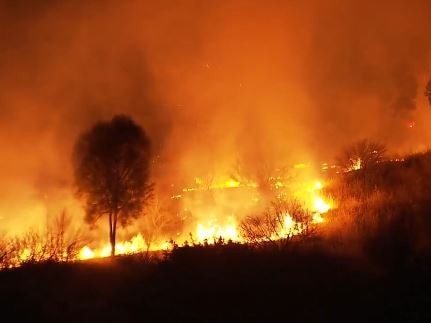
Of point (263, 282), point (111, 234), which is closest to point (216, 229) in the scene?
point (111, 234)

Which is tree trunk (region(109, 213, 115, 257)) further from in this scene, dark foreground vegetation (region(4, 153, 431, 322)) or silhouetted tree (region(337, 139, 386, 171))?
silhouetted tree (region(337, 139, 386, 171))

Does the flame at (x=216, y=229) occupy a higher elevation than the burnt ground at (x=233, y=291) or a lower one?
higher

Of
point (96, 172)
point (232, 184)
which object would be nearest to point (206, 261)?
point (96, 172)

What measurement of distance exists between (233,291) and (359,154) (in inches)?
1120

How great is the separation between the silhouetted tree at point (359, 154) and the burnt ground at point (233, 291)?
23.8 meters

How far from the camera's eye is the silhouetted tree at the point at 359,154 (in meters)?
32.9

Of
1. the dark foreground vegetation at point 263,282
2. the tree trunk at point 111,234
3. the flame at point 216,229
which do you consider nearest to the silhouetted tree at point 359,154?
the flame at point 216,229

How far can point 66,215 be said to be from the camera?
98.0 ft

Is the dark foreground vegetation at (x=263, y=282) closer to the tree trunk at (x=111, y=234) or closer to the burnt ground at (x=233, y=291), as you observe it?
the burnt ground at (x=233, y=291)

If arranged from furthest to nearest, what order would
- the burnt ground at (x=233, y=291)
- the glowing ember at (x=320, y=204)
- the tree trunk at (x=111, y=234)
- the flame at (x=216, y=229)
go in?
1. the tree trunk at (x=111, y=234)
2. the flame at (x=216, y=229)
3. the glowing ember at (x=320, y=204)
4. the burnt ground at (x=233, y=291)

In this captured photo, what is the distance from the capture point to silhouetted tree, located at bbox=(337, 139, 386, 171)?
108ft

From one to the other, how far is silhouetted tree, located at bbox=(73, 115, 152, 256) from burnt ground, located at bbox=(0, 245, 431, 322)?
16604mm

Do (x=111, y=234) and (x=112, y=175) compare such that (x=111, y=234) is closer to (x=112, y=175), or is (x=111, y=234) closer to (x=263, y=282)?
(x=112, y=175)

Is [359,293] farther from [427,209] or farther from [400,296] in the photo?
[427,209]
